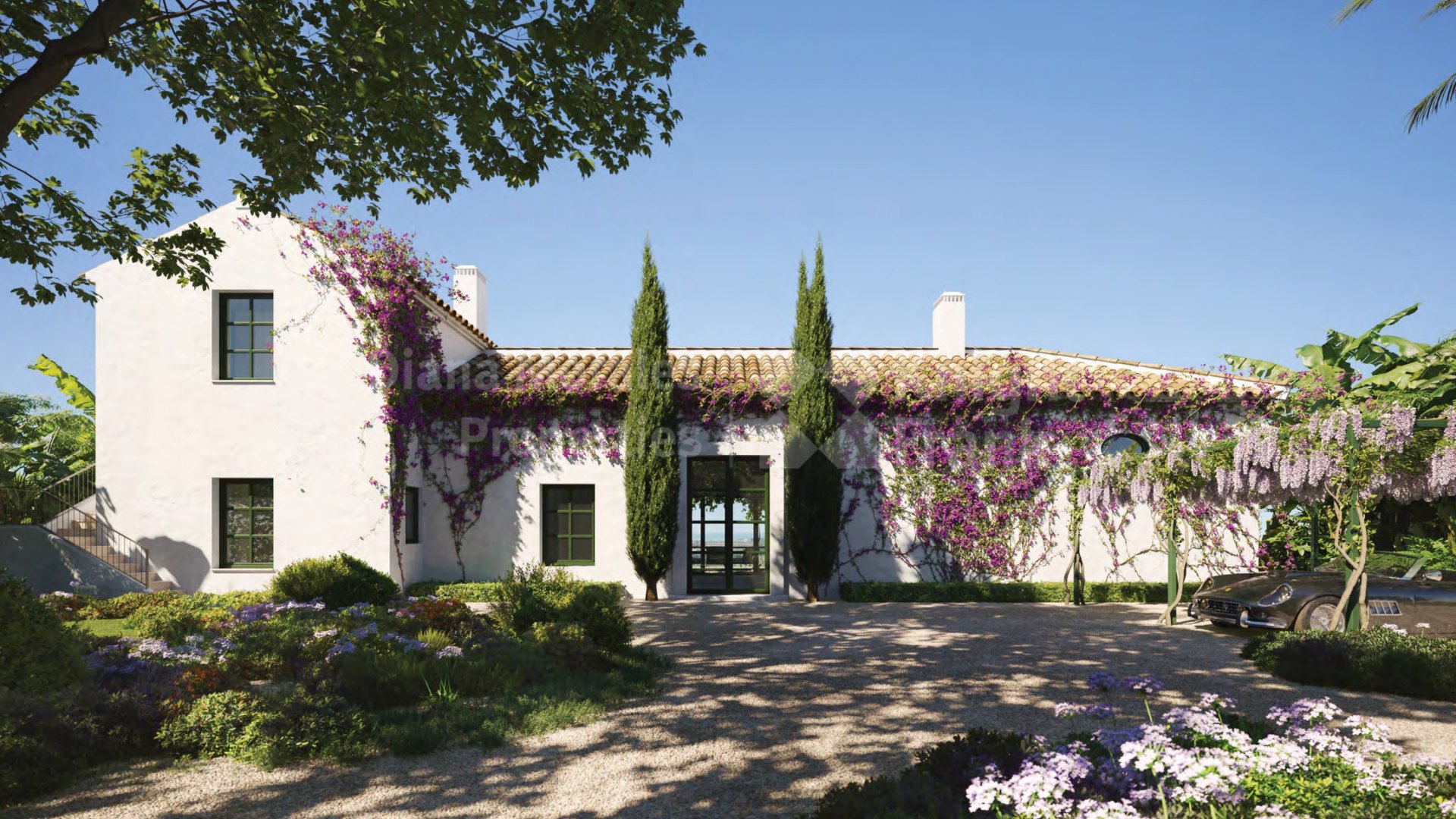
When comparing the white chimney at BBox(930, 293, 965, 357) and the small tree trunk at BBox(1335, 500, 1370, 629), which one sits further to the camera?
the white chimney at BBox(930, 293, 965, 357)

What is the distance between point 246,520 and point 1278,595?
1553cm

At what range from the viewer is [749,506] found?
14.0 metres

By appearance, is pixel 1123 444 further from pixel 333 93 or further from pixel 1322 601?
pixel 333 93

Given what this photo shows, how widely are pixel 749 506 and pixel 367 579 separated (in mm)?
6471

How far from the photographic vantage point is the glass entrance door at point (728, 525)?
1388cm

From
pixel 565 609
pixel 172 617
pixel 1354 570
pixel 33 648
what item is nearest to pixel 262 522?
pixel 172 617

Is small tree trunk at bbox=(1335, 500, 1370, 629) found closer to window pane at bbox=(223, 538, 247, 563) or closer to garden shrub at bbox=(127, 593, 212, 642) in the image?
garden shrub at bbox=(127, 593, 212, 642)

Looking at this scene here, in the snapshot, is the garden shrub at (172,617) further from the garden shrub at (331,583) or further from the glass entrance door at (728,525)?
the glass entrance door at (728,525)

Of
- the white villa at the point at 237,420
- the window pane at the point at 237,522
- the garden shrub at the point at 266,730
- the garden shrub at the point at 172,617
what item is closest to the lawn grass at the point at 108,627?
the garden shrub at the point at 172,617

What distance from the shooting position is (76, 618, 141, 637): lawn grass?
9.30 meters

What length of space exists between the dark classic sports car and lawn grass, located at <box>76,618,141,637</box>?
13642 mm

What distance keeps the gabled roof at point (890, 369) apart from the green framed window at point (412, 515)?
7.81 ft

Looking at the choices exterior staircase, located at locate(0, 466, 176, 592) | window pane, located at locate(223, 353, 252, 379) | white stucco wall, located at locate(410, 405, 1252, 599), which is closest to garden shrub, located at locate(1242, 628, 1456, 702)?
white stucco wall, located at locate(410, 405, 1252, 599)

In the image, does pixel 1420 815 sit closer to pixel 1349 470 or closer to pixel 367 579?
pixel 1349 470
